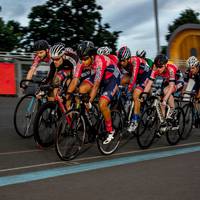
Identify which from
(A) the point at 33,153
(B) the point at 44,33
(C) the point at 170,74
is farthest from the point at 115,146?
(B) the point at 44,33

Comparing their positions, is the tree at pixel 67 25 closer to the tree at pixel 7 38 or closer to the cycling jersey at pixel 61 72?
the tree at pixel 7 38

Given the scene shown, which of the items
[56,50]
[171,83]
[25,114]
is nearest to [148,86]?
[171,83]

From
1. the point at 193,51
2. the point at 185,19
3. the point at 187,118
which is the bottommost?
the point at 187,118

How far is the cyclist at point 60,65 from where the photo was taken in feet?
24.7

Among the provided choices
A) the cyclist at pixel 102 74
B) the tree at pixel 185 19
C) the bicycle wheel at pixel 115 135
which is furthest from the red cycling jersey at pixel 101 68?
the tree at pixel 185 19

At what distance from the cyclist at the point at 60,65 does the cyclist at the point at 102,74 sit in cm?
42

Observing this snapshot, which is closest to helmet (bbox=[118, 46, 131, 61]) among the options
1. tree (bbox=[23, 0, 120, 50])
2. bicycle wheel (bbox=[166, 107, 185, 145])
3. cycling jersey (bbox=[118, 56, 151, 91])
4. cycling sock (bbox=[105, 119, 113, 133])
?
cycling jersey (bbox=[118, 56, 151, 91])

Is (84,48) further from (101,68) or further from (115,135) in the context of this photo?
(115,135)

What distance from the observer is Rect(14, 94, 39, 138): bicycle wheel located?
26.6ft

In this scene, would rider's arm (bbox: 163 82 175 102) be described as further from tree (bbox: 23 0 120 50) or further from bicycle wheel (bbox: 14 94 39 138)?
tree (bbox: 23 0 120 50)

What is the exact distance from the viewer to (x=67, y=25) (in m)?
42.4

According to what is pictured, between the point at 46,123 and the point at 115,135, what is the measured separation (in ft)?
4.08

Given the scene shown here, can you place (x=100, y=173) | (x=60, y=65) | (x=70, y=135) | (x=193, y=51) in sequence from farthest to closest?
(x=193, y=51), (x=60, y=65), (x=70, y=135), (x=100, y=173)

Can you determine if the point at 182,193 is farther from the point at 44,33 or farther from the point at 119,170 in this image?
the point at 44,33
